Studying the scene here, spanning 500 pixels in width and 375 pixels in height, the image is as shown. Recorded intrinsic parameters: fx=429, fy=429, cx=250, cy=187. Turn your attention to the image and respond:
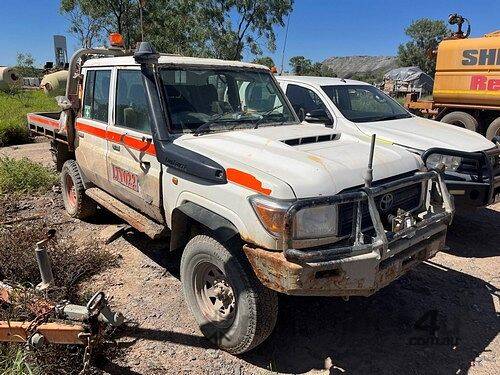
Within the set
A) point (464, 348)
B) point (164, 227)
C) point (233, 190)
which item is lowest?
point (464, 348)

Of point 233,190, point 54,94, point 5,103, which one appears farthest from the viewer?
point 5,103

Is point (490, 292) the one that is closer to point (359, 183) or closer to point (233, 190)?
point (359, 183)

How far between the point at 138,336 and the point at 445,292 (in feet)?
9.44

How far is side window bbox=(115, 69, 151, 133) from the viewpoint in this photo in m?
3.84

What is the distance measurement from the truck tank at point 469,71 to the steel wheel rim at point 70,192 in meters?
8.53

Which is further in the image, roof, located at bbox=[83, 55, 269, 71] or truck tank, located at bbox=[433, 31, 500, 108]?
truck tank, located at bbox=[433, 31, 500, 108]

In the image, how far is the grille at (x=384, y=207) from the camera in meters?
2.85

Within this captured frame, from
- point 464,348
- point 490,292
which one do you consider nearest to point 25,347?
point 464,348

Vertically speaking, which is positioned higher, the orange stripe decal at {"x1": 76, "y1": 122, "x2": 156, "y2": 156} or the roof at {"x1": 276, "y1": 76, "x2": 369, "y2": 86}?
the roof at {"x1": 276, "y1": 76, "x2": 369, "y2": 86}

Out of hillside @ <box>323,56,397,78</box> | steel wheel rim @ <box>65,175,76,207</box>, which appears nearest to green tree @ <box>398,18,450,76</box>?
hillside @ <box>323,56,397,78</box>

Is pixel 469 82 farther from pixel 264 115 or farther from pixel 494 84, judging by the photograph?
pixel 264 115

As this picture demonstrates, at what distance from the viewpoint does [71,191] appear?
5.99 meters

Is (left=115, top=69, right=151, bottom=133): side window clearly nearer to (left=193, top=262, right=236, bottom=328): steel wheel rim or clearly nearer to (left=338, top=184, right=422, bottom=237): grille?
(left=193, top=262, right=236, bottom=328): steel wheel rim

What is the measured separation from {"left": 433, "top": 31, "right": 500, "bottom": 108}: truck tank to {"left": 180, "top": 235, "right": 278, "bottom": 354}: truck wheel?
8513 mm
